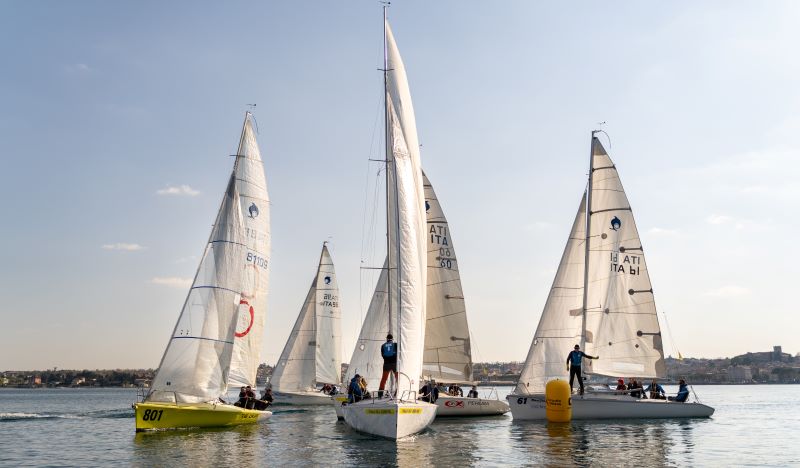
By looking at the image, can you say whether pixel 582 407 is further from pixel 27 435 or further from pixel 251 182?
pixel 27 435

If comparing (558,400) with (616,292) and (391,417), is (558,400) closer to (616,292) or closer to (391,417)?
(616,292)

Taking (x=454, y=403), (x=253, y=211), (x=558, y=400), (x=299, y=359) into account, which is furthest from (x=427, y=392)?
(x=299, y=359)

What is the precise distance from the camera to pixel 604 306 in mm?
34469

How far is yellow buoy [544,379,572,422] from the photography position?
3060cm

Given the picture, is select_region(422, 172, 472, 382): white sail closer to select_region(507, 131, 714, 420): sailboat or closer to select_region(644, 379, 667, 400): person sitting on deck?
select_region(507, 131, 714, 420): sailboat

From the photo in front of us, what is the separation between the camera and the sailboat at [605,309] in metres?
34.0

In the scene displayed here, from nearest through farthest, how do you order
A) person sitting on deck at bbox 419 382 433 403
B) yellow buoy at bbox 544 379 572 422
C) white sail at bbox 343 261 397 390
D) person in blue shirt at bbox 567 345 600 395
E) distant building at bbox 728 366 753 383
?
yellow buoy at bbox 544 379 572 422 → person in blue shirt at bbox 567 345 600 395 → person sitting on deck at bbox 419 382 433 403 → white sail at bbox 343 261 397 390 → distant building at bbox 728 366 753 383

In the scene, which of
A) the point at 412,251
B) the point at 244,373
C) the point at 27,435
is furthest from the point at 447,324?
the point at 27,435

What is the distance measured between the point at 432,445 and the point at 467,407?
1313cm

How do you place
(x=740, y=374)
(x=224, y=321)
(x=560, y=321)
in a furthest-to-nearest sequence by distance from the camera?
(x=740, y=374) < (x=560, y=321) < (x=224, y=321)

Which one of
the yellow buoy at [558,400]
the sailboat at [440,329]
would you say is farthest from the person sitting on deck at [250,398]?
the yellow buoy at [558,400]

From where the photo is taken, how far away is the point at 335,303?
51.2m

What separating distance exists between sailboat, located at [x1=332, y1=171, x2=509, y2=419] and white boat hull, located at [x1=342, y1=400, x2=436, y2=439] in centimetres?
1159

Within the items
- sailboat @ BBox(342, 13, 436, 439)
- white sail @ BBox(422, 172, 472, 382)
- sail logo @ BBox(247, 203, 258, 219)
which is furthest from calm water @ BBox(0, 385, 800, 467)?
sail logo @ BBox(247, 203, 258, 219)
